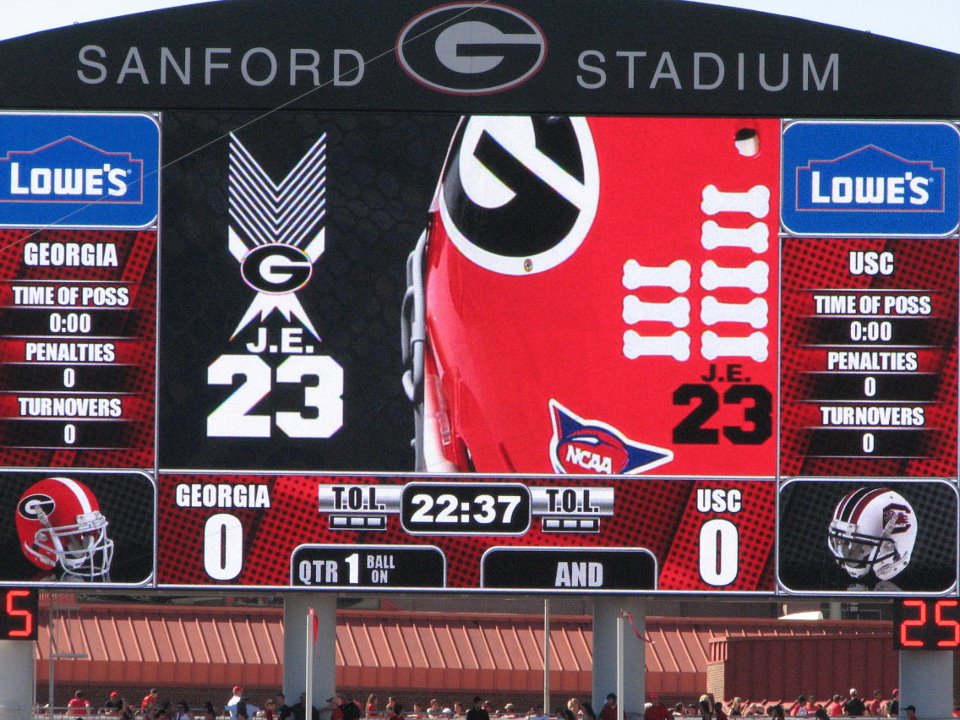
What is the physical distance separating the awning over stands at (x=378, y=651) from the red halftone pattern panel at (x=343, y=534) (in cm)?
1276

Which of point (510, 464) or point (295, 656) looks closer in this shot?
point (510, 464)

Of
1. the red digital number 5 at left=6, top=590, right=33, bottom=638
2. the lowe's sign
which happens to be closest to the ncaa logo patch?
the lowe's sign

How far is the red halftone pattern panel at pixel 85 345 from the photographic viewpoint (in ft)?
53.8

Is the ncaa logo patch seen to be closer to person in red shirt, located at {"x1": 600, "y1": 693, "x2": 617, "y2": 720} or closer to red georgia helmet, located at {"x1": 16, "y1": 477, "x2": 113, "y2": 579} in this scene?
person in red shirt, located at {"x1": 600, "y1": 693, "x2": 617, "y2": 720}

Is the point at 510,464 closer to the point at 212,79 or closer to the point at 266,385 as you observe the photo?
the point at 266,385

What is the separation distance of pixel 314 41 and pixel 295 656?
223 inches

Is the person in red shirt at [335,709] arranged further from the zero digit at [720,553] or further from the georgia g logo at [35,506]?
the zero digit at [720,553]

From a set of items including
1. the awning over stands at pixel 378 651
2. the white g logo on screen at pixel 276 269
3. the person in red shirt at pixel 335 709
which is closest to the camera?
the white g logo on screen at pixel 276 269

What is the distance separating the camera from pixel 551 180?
16.8 metres

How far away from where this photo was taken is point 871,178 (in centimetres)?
1673

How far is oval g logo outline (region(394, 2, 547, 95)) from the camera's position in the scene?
55.7ft

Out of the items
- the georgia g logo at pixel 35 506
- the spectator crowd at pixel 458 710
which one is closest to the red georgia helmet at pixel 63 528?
the georgia g logo at pixel 35 506

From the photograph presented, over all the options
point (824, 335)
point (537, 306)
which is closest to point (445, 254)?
point (537, 306)

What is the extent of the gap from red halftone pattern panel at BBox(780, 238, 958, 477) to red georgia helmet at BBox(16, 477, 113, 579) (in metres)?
6.01
